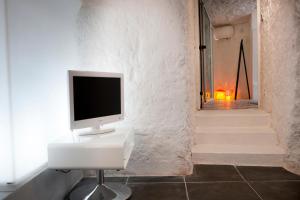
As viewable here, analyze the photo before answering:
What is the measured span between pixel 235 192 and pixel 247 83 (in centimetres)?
520

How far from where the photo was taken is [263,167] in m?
2.77

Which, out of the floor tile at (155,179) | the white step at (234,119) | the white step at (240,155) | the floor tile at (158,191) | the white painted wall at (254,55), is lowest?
the floor tile at (158,191)

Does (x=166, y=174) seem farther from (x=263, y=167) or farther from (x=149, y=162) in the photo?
(x=263, y=167)

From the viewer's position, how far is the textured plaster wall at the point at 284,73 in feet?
8.64

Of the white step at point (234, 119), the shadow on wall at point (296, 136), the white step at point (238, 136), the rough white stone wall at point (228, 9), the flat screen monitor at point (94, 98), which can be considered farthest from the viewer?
the rough white stone wall at point (228, 9)

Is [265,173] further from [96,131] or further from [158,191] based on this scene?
[96,131]

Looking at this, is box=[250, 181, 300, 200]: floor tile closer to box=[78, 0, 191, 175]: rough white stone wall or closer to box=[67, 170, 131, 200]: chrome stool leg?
box=[78, 0, 191, 175]: rough white stone wall

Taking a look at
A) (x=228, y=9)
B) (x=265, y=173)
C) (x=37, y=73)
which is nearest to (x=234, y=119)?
(x=265, y=173)

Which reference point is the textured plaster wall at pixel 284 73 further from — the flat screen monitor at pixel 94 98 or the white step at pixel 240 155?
the flat screen monitor at pixel 94 98

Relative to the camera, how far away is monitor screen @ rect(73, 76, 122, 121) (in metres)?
1.91

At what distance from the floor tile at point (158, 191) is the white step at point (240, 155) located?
643 mm

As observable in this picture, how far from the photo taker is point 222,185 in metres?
2.33

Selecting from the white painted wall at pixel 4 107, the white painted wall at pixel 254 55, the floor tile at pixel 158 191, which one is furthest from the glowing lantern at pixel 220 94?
the white painted wall at pixel 4 107

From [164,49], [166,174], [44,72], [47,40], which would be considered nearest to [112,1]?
[164,49]
